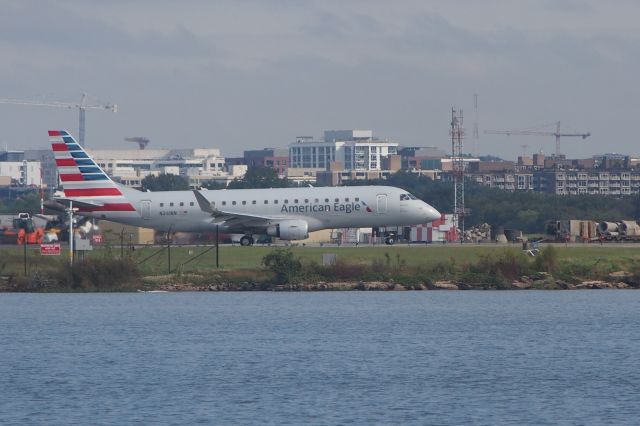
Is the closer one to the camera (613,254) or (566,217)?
(613,254)

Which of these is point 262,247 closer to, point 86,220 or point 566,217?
point 86,220

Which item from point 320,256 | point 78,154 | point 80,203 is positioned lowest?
point 320,256

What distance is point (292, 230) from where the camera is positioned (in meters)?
111

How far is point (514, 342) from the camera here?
219 ft

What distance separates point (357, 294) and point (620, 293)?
15.6m

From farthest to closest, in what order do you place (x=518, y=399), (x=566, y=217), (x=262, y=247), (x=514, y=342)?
(x=566, y=217) < (x=262, y=247) < (x=514, y=342) < (x=518, y=399)

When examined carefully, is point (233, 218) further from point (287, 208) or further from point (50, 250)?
point (50, 250)

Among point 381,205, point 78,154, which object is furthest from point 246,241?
point 78,154

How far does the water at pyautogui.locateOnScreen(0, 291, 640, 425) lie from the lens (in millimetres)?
48969

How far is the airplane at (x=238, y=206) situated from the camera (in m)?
111

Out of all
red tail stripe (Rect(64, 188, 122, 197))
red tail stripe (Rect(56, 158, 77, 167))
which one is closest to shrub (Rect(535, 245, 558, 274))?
red tail stripe (Rect(64, 188, 122, 197))

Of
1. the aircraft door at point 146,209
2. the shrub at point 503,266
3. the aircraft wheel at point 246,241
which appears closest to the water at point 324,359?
the shrub at point 503,266

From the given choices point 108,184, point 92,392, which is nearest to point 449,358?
point 92,392

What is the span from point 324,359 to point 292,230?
164ft
